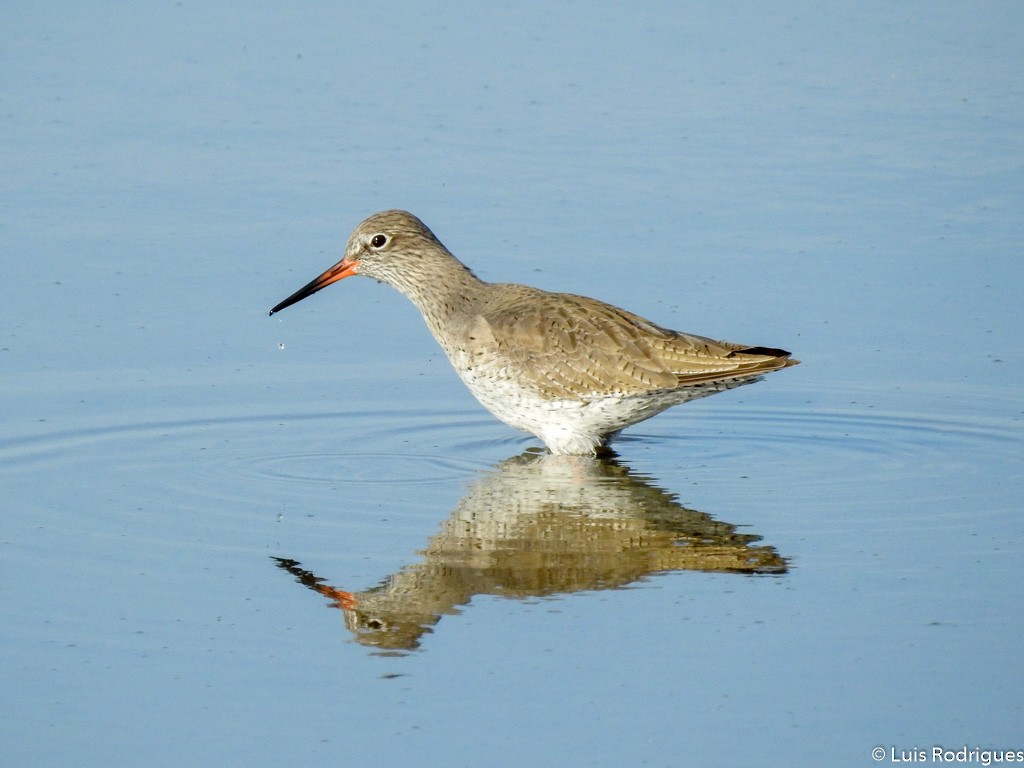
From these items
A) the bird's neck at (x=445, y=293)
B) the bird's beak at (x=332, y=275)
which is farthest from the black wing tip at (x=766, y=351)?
the bird's beak at (x=332, y=275)

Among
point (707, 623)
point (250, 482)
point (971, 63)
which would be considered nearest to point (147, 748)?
point (707, 623)

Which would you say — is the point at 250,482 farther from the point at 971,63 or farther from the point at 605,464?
the point at 971,63

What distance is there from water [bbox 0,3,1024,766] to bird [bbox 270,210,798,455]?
0.93 ft

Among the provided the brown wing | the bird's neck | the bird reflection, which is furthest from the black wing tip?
the bird's neck

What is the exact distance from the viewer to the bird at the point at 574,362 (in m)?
9.99

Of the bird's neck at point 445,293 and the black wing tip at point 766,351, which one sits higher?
the bird's neck at point 445,293

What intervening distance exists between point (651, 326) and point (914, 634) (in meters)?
3.55

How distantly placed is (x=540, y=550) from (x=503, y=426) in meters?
2.60

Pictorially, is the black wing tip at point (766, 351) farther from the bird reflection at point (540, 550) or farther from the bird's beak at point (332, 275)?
the bird's beak at point (332, 275)

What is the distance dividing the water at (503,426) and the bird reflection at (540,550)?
0.03 metres

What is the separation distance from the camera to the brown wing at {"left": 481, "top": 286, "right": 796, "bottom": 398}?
9961 mm

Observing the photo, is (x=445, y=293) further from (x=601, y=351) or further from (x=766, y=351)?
(x=766, y=351)

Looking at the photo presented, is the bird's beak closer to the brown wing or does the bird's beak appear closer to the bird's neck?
the bird's neck

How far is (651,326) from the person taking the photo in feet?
34.1
